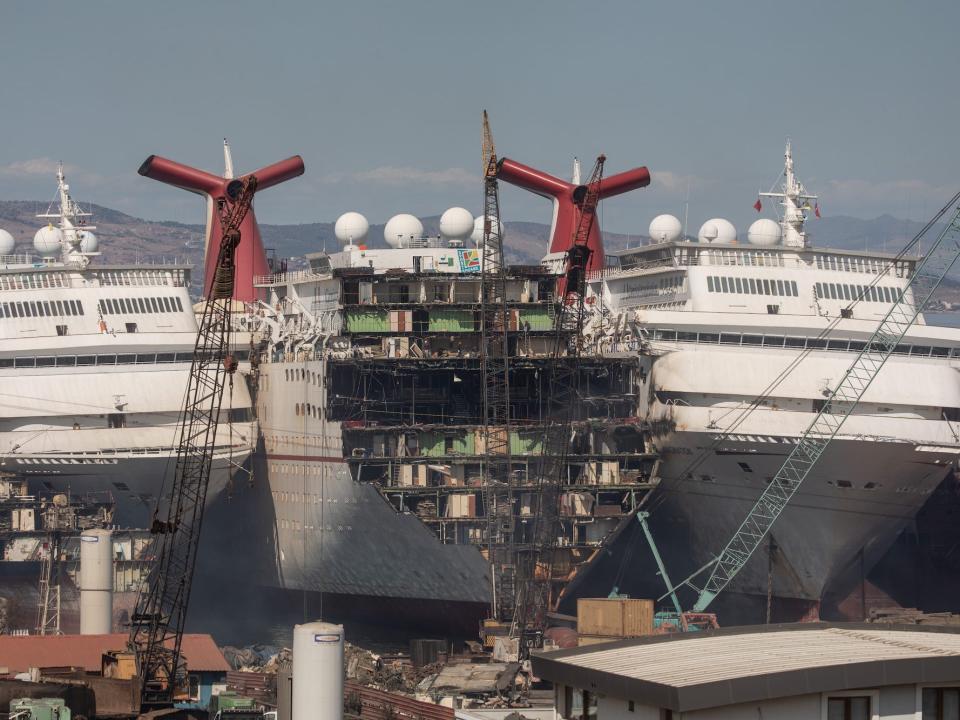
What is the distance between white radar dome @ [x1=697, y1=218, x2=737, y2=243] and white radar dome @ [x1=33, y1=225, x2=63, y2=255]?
116ft

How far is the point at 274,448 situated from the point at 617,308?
19.2 m

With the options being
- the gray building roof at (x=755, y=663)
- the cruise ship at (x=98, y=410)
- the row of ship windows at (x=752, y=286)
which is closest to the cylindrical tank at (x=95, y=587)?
the cruise ship at (x=98, y=410)

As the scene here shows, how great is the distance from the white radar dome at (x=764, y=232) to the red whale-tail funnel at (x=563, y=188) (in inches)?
489

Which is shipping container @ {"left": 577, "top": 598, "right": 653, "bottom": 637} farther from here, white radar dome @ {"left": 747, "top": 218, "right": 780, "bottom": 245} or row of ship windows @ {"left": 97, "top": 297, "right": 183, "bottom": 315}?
row of ship windows @ {"left": 97, "top": 297, "right": 183, "bottom": 315}

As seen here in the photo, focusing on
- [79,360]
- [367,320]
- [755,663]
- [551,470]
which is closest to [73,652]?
[551,470]

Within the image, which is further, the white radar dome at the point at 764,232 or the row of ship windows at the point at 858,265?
the white radar dome at the point at 764,232

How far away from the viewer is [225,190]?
352ft

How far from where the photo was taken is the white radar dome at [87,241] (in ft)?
330

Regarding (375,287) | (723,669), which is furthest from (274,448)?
(723,669)

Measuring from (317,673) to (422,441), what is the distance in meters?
34.0

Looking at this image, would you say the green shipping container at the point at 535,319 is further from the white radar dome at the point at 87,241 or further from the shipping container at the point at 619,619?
the white radar dome at the point at 87,241

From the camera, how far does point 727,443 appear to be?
81938 mm

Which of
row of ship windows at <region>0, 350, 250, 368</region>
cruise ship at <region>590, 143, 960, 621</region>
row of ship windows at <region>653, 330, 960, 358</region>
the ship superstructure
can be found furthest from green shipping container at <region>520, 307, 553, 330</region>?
row of ship windows at <region>0, 350, 250, 368</region>

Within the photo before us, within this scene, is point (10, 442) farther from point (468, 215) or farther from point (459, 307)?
point (468, 215)
